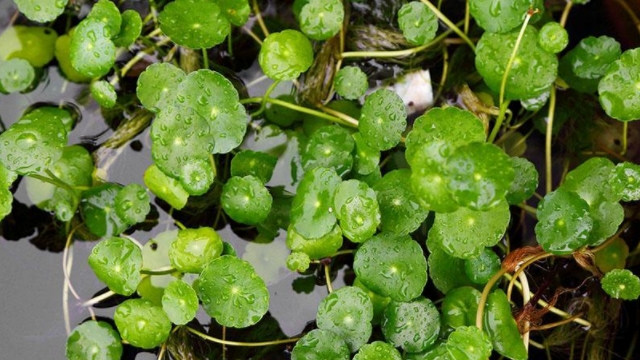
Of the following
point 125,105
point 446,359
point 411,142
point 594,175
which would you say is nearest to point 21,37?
point 125,105

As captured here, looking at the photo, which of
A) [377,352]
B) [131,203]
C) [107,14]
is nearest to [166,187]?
[131,203]

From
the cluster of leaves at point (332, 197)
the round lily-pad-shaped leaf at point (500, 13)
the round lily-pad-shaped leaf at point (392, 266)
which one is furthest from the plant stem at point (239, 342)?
the round lily-pad-shaped leaf at point (500, 13)

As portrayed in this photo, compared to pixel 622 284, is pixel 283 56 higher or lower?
higher

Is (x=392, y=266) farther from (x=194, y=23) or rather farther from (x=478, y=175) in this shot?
(x=194, y=23)

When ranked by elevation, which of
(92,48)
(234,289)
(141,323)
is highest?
(92,48)

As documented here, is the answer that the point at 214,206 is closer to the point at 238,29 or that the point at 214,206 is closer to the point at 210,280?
the point at 210,280

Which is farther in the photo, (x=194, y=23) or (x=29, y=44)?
(x=29, y=44)
